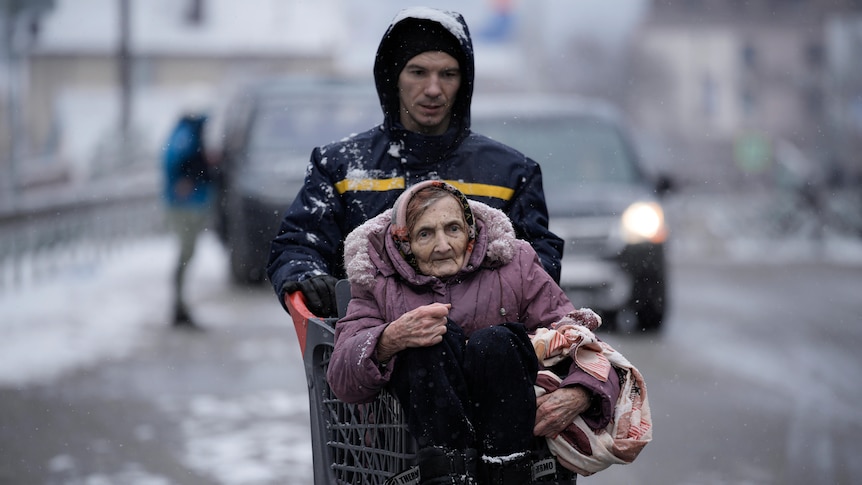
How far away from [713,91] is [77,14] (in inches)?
A: 1500

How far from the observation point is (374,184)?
141 inches

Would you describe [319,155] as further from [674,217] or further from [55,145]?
[55,145]

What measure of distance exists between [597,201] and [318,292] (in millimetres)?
7138

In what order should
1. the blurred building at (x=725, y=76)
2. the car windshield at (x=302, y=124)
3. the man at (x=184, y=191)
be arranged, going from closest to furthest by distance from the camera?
the man at (x=184, y=191)
the car windshield at (x=302, y=124)
the blurred building at (x=725, y=76)

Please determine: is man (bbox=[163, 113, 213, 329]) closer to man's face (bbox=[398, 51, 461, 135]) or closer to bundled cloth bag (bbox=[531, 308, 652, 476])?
man's face (bbox=[398, 51, 461, 135])

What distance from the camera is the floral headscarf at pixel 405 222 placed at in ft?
9.46

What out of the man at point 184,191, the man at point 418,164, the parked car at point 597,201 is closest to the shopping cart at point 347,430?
the man at point 418,164

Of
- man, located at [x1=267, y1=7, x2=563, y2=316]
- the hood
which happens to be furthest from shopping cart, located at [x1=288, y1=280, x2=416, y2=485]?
the hood

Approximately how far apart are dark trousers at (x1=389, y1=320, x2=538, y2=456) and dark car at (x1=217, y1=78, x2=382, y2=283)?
9142 millimetres

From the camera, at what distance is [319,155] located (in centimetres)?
367

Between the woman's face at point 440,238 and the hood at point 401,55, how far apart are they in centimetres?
83

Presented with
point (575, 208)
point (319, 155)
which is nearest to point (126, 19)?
point (575, 208)

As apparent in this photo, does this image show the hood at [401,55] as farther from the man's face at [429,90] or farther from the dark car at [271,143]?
the dark car at [271,143]

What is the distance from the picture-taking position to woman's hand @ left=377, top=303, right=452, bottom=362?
8.79 ft
